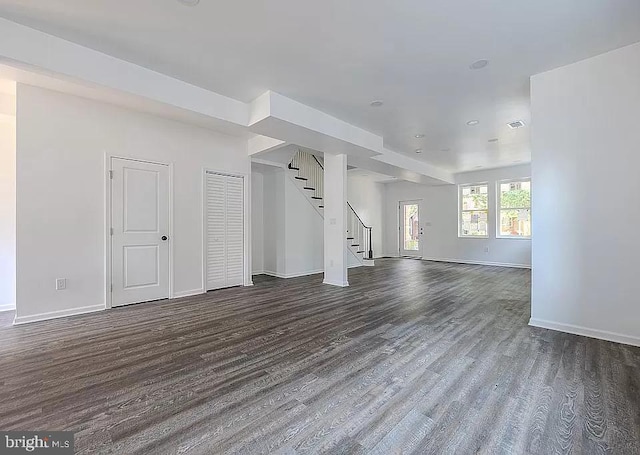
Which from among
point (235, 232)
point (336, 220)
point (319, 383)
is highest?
point (336, 220)

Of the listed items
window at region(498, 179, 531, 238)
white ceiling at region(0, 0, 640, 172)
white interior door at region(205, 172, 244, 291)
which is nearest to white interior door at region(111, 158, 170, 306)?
white interior door at region(205, 172, 244, 291)

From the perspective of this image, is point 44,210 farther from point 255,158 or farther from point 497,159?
point 497,159

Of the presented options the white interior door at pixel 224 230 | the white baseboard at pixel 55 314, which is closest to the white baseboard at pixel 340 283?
the white interior door at pixel 224 230

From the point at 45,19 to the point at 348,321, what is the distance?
4069 mm

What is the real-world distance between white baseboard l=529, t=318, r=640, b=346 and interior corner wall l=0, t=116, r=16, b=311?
6664 millimetres

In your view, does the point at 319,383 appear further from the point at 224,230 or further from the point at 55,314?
the point at 224,230

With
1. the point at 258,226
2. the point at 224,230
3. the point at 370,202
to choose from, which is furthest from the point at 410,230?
the point at 224,230

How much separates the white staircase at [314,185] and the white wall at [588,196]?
472 cm

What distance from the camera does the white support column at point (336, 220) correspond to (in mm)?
5688

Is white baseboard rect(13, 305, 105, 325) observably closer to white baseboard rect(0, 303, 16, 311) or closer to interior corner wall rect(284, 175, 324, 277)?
white baseboard rect(0, 303, 16, 311)

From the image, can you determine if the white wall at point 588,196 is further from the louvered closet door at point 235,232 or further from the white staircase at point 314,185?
the white staircase at point 314,185

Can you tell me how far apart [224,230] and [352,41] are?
3.77 meters

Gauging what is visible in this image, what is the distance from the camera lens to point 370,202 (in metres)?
10.9

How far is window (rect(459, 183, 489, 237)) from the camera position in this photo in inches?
348
